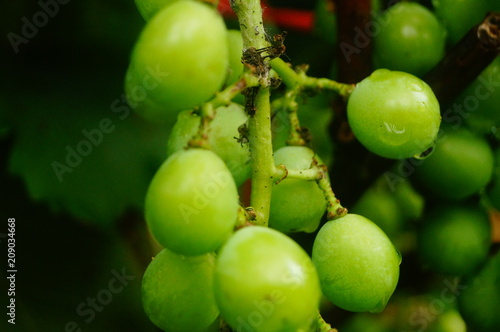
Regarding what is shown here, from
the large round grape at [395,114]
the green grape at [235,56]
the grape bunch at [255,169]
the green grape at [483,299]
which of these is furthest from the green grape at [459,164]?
the green grape at [235,56]

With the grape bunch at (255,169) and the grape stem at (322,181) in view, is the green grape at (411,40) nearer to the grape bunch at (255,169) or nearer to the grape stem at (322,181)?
the grape bunch at (255,169)

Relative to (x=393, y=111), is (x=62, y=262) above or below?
below

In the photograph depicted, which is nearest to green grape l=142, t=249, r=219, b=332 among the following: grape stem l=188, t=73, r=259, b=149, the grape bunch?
the grape bunch

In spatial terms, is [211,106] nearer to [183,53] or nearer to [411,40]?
[183,53]

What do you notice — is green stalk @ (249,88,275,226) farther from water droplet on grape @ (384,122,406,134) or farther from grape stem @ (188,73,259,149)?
water droplet on grape @ (384,122,406,134)

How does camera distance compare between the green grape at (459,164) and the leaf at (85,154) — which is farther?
the leaf at (85,154)

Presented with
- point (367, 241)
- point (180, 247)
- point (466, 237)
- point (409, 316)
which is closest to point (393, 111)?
point (367, 241)

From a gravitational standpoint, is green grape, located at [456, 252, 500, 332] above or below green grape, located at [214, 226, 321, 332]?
below

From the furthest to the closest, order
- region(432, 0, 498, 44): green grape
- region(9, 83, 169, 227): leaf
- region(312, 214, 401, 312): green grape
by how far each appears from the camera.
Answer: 1. region(9, 83, 169, 227): leaf
2. region(432, 0, 498, 44): green grape
3. region(312, 214, 401, 312): green grape

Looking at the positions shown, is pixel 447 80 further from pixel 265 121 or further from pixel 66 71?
pixel 66 71
